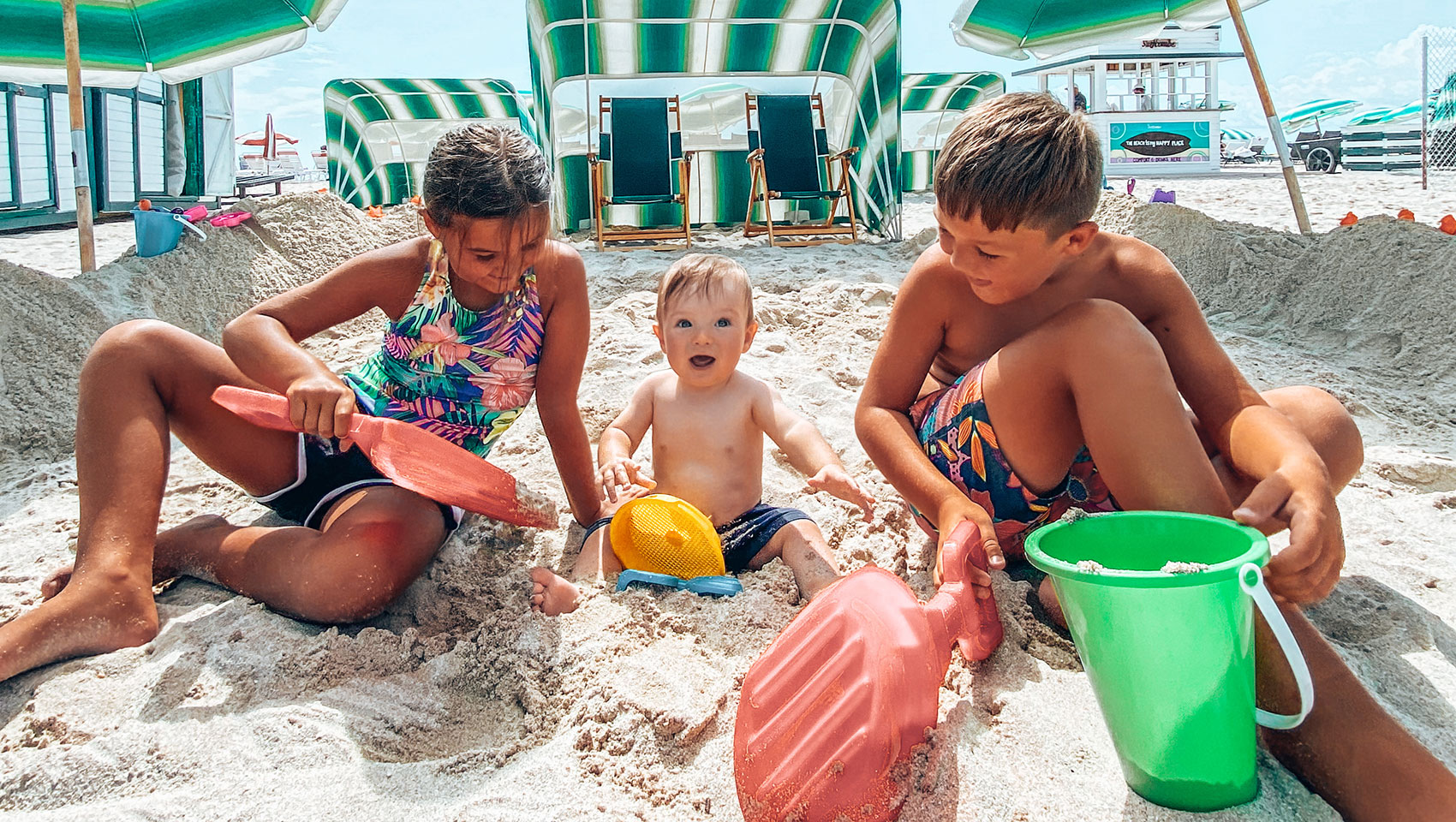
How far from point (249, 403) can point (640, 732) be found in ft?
2.67

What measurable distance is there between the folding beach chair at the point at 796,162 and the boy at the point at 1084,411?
16.6 ft

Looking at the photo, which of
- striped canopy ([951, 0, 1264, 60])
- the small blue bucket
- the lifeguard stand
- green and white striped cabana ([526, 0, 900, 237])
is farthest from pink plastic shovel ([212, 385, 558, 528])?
the lifeguard stand

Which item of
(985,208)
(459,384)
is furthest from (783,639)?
(459,384)

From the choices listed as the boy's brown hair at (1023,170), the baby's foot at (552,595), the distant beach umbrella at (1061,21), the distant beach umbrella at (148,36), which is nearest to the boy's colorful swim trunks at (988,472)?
the boy's brown hair at (1023,170)

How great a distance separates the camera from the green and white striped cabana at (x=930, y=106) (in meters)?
11.5

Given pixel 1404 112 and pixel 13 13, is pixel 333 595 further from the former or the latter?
pixel 1404 112

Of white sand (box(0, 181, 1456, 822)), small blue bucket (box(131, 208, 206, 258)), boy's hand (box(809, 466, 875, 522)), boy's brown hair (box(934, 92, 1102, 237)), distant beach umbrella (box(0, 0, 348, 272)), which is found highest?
distant beach umbrella (box(0, 0, 348, 272))

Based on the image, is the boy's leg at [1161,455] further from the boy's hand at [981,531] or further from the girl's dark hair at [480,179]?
the girl's dark hair at [480,179]

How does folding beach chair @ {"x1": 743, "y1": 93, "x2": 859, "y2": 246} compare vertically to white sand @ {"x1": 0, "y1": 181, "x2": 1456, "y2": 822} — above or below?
above

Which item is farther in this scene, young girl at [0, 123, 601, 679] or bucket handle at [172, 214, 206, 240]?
bucket handle at [172, 214, 206, 240]

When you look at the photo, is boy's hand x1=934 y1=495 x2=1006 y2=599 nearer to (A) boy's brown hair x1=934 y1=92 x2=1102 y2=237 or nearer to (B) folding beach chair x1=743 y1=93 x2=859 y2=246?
(A) boy's brown hair x1=934 y1=92 x2=1102 y2=237

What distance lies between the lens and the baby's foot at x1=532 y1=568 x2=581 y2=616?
62.5 inches

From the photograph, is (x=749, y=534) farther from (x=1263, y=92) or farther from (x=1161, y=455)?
(x=1263, y=92)

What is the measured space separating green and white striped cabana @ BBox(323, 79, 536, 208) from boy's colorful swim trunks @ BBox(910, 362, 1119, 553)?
10.2 m
